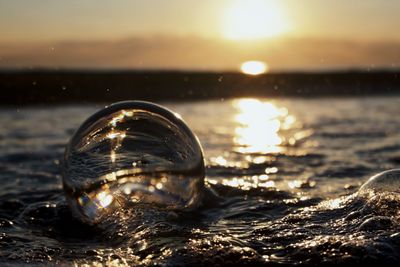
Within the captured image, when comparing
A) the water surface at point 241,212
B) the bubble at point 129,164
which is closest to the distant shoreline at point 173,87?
the water surface at point 241,212

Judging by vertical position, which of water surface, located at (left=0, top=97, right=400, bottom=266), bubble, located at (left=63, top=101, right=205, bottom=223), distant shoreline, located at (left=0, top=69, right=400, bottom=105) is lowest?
water surface, located at (left=0, top=97, right=400, bottom=266)

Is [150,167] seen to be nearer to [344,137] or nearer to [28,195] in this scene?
[28,195]

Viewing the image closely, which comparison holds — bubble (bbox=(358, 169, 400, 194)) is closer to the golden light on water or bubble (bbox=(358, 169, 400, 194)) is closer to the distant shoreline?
the golden light on water

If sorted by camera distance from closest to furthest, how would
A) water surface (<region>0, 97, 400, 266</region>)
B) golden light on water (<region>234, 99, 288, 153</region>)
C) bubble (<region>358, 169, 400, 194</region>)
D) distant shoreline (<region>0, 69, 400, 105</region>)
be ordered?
water surface (<region>0, 97, 400, 266</region>) → bubble (<region>358, 169, 400, 194</region>) → golden light on water (<region>234, 99, 288, 153</region>) → distant shoreline (<region>0, 69, 400, 105</region>)

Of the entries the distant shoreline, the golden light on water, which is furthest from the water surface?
the distant shoreline

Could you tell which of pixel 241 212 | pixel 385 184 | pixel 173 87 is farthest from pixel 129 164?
pixel 173 87

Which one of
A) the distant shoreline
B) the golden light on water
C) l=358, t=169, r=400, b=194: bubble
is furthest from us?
the distant shoreline
